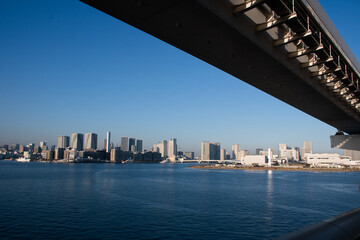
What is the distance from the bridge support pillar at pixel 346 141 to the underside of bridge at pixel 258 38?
15.3m

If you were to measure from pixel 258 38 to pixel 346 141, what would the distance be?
2687cm

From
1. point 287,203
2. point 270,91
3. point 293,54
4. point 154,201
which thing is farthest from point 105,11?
point 287,203

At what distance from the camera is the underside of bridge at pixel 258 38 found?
299 inches

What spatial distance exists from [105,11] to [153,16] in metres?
1.37

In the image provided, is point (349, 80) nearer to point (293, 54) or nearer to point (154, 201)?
point (293, 54)

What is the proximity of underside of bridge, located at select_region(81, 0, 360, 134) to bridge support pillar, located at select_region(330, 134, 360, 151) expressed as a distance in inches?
601

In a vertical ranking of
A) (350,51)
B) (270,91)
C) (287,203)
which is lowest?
(287,203)

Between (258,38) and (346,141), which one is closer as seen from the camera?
(258,38)

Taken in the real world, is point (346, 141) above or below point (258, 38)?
below

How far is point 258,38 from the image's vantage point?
953cm

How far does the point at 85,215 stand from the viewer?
28.2 meters

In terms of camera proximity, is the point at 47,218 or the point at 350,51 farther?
the point at 47,218

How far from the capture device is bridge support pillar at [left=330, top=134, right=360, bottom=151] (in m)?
29.8

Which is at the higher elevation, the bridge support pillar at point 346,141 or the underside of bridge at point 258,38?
the underside of bridge at point 258,38
